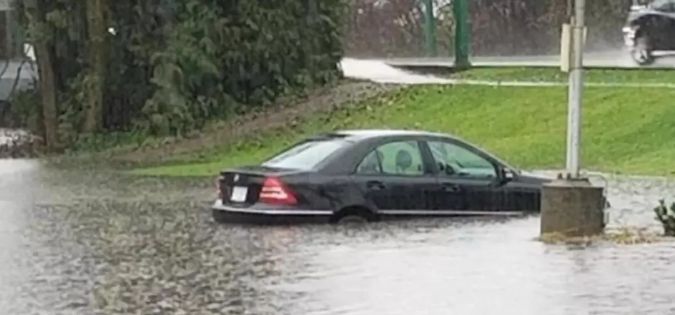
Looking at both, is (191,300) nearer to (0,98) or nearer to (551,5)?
(0,98)

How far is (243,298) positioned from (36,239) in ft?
21.2

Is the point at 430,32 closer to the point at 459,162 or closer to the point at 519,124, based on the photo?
the point at 519,124

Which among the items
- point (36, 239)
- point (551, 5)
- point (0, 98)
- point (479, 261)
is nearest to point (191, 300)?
point (479, 261)

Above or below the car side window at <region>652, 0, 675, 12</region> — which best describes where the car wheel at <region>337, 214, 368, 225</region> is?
below

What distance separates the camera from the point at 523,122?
3622 cm

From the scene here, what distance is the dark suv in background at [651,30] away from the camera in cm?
4119

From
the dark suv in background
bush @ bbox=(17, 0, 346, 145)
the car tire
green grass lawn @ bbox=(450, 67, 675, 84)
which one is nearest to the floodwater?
green grass lawn @ bbox=(450, 67, 675, 84)

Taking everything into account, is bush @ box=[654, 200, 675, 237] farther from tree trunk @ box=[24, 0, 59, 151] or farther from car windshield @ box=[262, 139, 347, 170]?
tree trunk @ box=[24, 0, 59, 151]

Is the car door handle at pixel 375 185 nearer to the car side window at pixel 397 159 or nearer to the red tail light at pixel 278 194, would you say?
the car side window at pixel 397 159

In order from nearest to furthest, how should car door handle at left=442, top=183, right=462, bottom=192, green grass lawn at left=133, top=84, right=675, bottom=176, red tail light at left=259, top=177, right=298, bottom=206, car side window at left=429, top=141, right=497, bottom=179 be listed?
1. red tail light at left=259, top=177, right=298, bottom=206
2. car door handle at left=442, top=183, right=462, bottom=192
3. car side window at left=429, top=141, right=497, bottom=179
4. green grass lawn at left=133, top=84, right=675, bottom=176

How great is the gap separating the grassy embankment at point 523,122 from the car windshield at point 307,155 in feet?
29.4

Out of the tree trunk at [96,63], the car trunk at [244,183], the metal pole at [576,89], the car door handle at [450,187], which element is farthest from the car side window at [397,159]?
the tree trunk at [96,63]

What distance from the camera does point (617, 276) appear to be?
619 inches

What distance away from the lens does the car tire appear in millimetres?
41844
